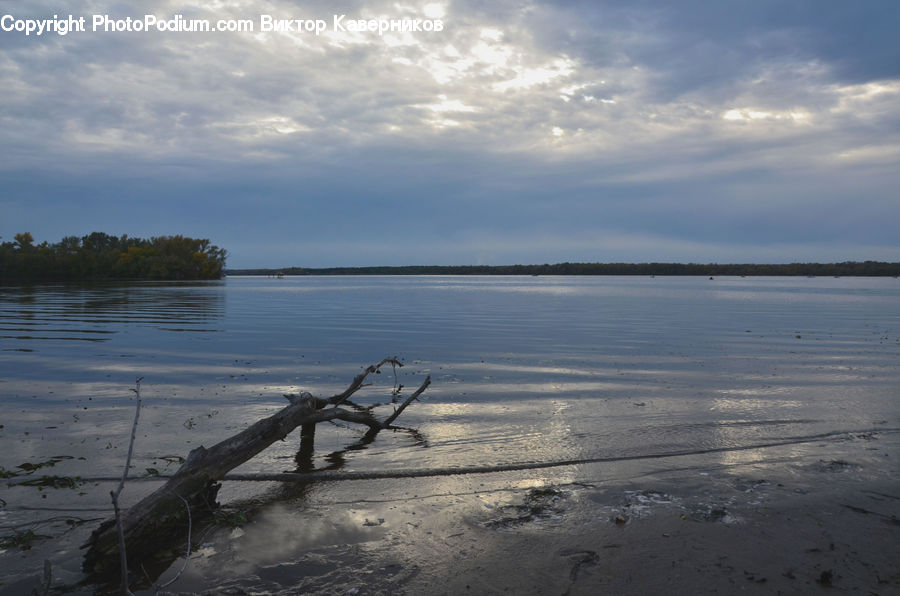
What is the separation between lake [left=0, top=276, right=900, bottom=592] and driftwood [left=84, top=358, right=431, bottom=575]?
0.76 metres

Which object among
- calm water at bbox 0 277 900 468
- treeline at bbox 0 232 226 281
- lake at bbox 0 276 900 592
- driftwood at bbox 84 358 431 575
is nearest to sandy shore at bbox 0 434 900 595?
driftwood at bbox 84 358 431 575

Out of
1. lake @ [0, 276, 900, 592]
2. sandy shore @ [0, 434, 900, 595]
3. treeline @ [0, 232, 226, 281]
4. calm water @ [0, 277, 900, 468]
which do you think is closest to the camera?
sandy shore @ [0, 434, 900, 595]

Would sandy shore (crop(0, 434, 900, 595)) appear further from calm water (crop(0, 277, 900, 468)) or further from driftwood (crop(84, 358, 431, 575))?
calm water (crop(0, 277, 900, 468))

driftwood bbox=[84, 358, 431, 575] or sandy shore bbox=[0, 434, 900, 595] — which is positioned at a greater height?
driftwood bbox=[84, 358, 431, 575]

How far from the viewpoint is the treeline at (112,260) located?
133 meters

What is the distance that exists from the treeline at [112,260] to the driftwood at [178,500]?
143923 mm

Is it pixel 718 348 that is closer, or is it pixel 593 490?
pixel 593 490

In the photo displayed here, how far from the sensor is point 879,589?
5.46m

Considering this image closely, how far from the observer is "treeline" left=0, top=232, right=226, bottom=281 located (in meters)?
133

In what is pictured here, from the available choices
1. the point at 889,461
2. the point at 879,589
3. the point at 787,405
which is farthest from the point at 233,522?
the point at 787,405

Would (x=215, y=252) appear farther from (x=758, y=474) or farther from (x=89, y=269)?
(x=758, y=474)

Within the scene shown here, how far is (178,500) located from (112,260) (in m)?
169

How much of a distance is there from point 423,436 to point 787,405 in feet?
28.6

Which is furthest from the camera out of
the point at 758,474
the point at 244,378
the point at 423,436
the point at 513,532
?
the point at 244,378
